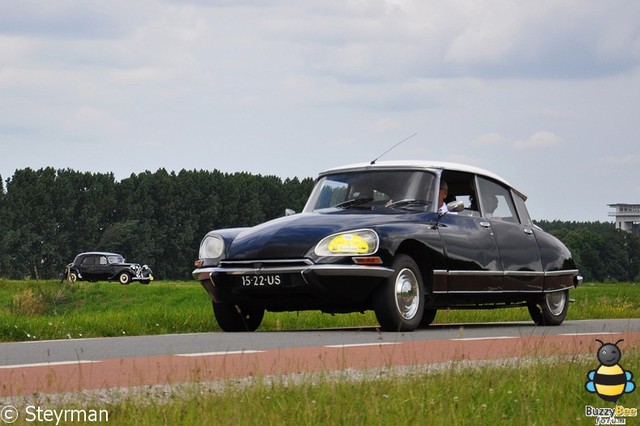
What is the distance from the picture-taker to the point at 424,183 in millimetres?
13344

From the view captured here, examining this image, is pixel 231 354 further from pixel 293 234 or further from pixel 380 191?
pixel 380 191

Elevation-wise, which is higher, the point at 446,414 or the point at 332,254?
the point at 332,254

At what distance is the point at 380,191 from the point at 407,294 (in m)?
1.56

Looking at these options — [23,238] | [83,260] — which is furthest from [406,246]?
[23,238]

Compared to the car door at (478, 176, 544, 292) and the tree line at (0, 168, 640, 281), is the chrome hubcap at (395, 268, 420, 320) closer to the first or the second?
the car door at (478, 176, 544, 292)

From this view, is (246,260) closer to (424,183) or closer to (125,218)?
(424,183)

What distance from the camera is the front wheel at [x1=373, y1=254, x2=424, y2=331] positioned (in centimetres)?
1182

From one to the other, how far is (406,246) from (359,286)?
81 cm

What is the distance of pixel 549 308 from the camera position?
15148 millimetres

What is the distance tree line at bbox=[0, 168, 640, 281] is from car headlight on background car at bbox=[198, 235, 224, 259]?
91.5 meters

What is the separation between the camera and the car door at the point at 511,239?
555 inches

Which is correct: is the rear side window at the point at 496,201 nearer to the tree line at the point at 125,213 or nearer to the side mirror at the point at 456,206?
the side mirror at the point at 456,206

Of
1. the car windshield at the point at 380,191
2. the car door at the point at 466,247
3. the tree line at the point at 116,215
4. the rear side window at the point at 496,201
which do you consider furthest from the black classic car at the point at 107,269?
the car windshield at the point at 380,191

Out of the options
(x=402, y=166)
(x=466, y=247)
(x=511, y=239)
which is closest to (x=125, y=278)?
(x=511, y=239)
